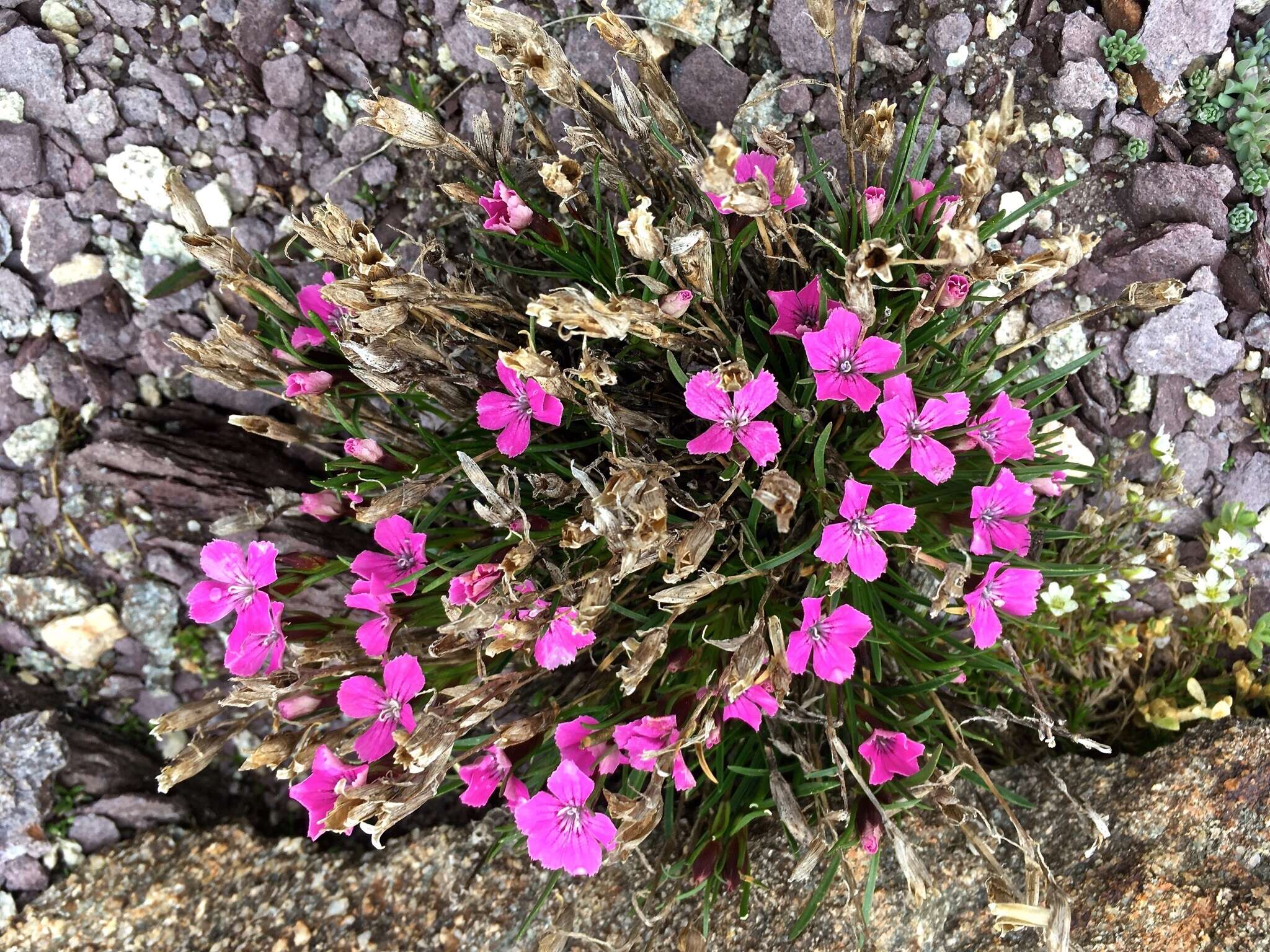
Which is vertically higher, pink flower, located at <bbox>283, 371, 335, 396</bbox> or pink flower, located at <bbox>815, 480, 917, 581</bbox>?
pink flower, located at <bbox>815, 480, 917, 581</bbox>

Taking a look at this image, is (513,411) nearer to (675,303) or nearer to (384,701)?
(675,303)

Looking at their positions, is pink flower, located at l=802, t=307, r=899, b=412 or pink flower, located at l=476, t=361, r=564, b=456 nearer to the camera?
pink flower, located at l=802, t=307, r=899, b=412

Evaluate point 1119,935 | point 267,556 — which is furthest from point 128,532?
point 1119,935

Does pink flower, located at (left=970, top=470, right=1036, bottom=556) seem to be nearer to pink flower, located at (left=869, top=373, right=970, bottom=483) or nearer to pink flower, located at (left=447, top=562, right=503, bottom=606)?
pink flower, located at (left=869, top=373, right=970, bottom=483)

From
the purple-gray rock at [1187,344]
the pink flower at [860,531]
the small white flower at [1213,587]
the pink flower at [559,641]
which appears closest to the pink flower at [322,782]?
the pink flower at [559,641]

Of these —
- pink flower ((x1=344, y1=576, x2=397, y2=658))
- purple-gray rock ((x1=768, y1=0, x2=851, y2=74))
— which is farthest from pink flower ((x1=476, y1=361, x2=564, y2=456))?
purple-gray rock ((x1=768, y1=0, x2=851, y2=74))

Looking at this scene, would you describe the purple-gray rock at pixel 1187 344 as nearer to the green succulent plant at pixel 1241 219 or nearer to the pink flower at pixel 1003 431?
the green succulent plant at pixel 1241 219
